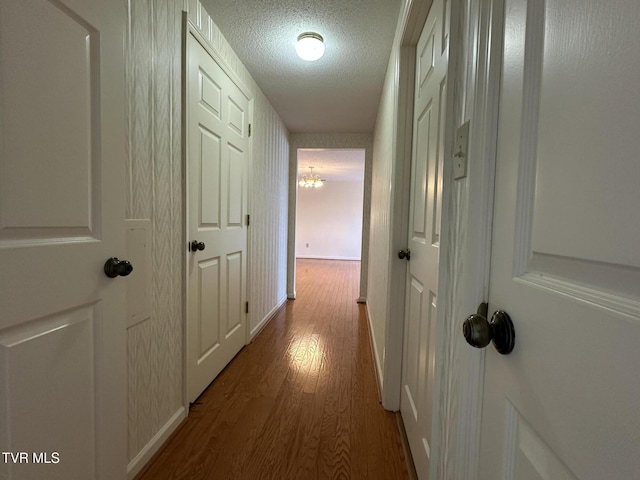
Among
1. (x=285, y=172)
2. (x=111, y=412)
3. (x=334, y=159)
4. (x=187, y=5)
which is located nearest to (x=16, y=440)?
(x=111, y=412)

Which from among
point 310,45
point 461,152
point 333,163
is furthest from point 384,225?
point 333,163

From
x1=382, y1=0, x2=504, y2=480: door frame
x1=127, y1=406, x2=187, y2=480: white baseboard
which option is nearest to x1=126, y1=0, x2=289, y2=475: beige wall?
x1=127, y1=406, x2=187, y2=480: white baseboard

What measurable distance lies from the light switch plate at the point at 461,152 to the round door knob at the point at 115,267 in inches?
38.7

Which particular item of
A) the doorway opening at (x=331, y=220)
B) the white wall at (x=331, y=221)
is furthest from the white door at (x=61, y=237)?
the white wall at (x=331, y=221)

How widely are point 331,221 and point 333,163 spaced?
118 inches

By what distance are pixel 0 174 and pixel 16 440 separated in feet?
1.92

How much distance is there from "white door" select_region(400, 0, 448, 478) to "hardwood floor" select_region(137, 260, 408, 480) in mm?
239

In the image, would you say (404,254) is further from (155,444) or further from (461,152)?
(155,444)

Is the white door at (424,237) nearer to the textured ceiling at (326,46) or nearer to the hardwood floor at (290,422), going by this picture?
the hardwood floor at (290,422)

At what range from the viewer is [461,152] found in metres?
0.71

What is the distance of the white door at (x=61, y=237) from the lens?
25.4 inches

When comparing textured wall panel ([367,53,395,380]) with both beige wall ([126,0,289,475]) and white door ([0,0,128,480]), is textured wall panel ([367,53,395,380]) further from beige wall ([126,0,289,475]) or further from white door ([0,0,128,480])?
white door ([0,0,128,480])

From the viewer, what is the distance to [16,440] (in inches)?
26.2

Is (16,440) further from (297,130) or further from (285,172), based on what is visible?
(297,130)
